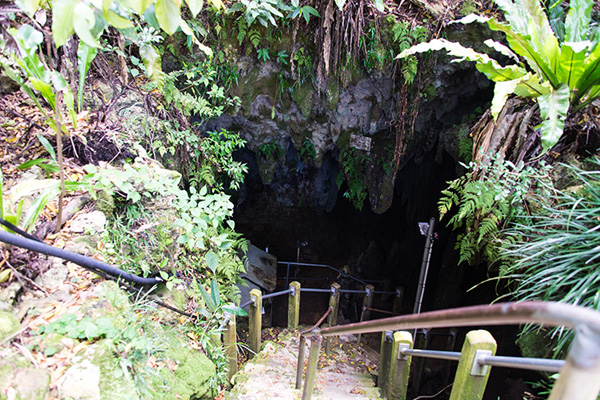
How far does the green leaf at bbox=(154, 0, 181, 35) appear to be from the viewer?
1052 mm

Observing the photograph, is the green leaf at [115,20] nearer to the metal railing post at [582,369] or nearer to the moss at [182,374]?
the metal railing post at [582,369]

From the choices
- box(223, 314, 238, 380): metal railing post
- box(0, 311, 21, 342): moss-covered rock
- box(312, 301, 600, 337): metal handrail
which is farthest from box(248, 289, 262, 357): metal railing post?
box(312, 301, 600, 337): metal handrail

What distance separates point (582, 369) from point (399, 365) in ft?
7.05

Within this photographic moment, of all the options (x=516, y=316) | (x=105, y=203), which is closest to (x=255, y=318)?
(x=105, y=203)

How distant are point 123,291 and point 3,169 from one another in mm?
1129

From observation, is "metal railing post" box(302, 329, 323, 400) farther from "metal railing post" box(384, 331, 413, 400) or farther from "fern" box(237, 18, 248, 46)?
"fern" box(237, 18, 248, 46)

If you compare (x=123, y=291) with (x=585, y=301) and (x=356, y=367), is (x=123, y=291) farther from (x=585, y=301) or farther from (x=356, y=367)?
(x=356, y=367)

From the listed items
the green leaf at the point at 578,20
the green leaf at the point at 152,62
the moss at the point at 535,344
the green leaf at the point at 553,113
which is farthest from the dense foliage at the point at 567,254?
the green leaf at the point at 152,62

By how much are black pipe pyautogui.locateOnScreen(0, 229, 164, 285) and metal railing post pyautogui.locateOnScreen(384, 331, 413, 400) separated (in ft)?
5.38

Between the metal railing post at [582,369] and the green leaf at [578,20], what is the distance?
10.8 ft

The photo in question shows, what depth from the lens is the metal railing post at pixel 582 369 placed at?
1.48ft

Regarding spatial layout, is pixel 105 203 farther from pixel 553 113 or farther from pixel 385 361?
pixel 553 113

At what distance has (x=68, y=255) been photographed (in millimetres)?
1492

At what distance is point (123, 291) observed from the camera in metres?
1.81
